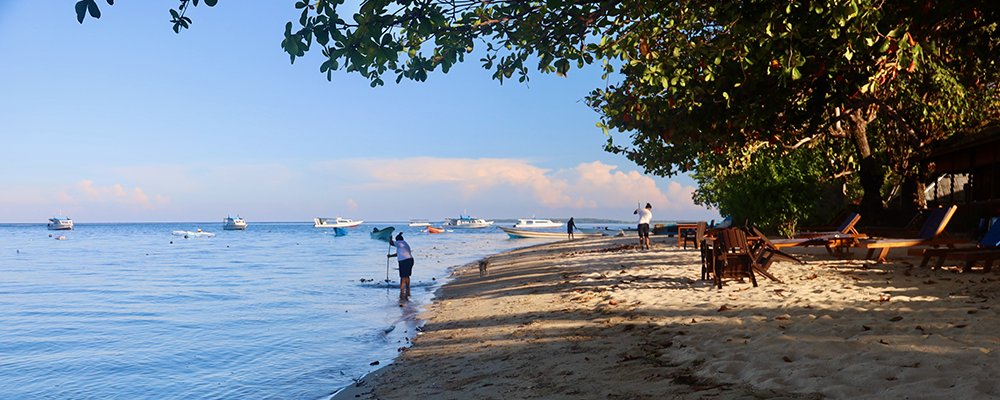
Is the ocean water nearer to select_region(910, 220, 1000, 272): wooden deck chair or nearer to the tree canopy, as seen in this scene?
the tree canopy

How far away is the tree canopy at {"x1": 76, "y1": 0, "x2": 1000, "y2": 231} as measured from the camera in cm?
696

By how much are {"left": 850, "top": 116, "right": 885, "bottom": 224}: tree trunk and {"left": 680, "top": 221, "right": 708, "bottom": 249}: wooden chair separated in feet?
16.8

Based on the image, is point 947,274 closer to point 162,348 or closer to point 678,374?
point 678,374

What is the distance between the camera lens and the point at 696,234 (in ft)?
74.3

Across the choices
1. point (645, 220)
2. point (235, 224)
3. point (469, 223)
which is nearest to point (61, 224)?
point (235, 224)

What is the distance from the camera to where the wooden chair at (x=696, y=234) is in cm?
2148

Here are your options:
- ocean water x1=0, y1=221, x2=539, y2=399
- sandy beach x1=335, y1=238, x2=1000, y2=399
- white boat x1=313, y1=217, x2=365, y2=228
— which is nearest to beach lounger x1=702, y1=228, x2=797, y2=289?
sandy beach x1=335, y1=238, x2=1000, y2=399

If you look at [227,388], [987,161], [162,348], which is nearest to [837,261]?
[987,161]

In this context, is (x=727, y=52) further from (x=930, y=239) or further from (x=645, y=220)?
(x=645, y=220)

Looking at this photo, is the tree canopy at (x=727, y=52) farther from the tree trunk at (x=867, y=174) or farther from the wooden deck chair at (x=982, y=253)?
the wooden deck chair at (x=982, y=253)

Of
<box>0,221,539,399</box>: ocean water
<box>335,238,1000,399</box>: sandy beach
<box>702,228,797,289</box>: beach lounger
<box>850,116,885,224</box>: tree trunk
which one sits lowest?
<box>0,221,539,399</box>: ocean water

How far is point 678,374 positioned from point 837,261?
1129 centimetres

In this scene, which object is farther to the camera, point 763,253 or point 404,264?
point 404,264

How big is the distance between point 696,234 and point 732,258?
10.8m
